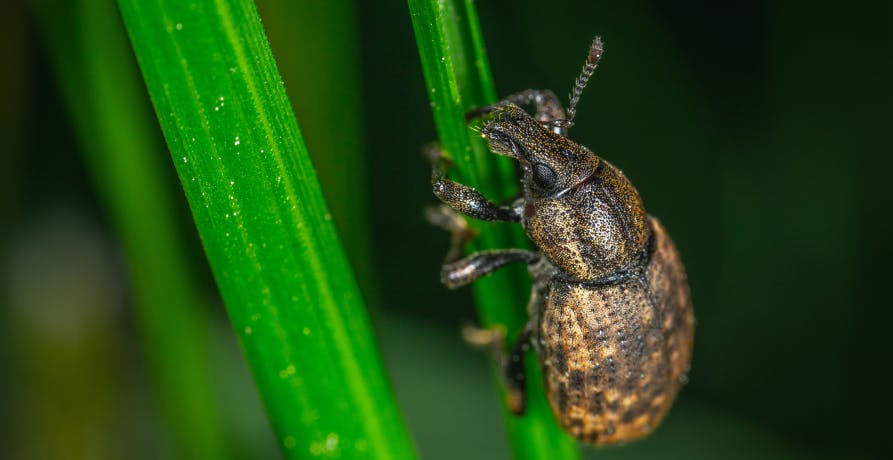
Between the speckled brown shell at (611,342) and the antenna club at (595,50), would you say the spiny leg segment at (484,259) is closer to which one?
the speckled brown shell at (611,342)

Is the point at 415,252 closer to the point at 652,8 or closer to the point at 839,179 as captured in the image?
the point at 652,8

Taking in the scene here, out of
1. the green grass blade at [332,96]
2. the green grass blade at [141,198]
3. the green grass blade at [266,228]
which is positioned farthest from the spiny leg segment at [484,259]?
the green grass blade at [141,198]

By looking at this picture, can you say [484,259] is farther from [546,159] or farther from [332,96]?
[332,96]

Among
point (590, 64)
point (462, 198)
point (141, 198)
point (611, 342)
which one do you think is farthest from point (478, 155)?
point (141, 198)

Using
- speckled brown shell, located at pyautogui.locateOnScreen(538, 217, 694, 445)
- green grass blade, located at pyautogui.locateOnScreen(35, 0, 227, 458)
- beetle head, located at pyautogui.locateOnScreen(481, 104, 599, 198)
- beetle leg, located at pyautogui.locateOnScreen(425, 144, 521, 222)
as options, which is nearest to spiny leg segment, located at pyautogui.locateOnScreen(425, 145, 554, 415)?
beetle leg, located at pyautogui.locateOnScreen(425, 144, 521, 222)

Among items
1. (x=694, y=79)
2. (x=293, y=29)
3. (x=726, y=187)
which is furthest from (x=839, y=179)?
(x=293, y=29)

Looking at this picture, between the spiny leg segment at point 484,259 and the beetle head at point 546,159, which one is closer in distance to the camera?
the spiny leg segment at point 484,259
